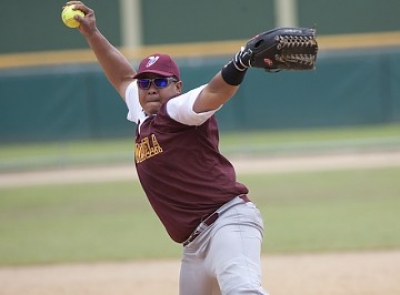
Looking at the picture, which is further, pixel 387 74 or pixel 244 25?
pixel 244 25

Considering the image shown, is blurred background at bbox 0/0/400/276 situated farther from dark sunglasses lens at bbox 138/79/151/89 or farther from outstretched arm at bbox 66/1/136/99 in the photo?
dark sunglasses lens at bbox 138/79/151/89

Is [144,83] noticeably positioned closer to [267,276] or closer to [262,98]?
[267,276]

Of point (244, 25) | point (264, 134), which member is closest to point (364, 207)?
point (264, 134)

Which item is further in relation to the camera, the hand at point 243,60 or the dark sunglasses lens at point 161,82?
the dark sunglasses lens at point 161,82

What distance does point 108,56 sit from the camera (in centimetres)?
548

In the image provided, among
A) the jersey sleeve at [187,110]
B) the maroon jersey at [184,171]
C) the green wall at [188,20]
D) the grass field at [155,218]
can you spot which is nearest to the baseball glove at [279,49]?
the jersey sleeve at [187,110]

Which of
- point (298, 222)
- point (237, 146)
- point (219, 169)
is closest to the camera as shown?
point (219, 169)

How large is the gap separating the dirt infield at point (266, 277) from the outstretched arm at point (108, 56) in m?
2.29

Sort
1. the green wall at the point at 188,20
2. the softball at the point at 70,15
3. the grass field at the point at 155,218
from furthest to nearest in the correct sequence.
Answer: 1. the green wall at the point at 188,20
2. the grass field at the point at 155,218
3. the softball at the point at 70,15

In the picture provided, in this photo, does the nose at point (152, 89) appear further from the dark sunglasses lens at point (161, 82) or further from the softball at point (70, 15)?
the softball at point (70, 15)

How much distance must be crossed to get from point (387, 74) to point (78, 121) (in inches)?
233

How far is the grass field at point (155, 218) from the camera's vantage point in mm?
9133

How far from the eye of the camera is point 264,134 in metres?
18.2

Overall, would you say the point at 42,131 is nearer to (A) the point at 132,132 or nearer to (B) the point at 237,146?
(A) the point at 132,132
